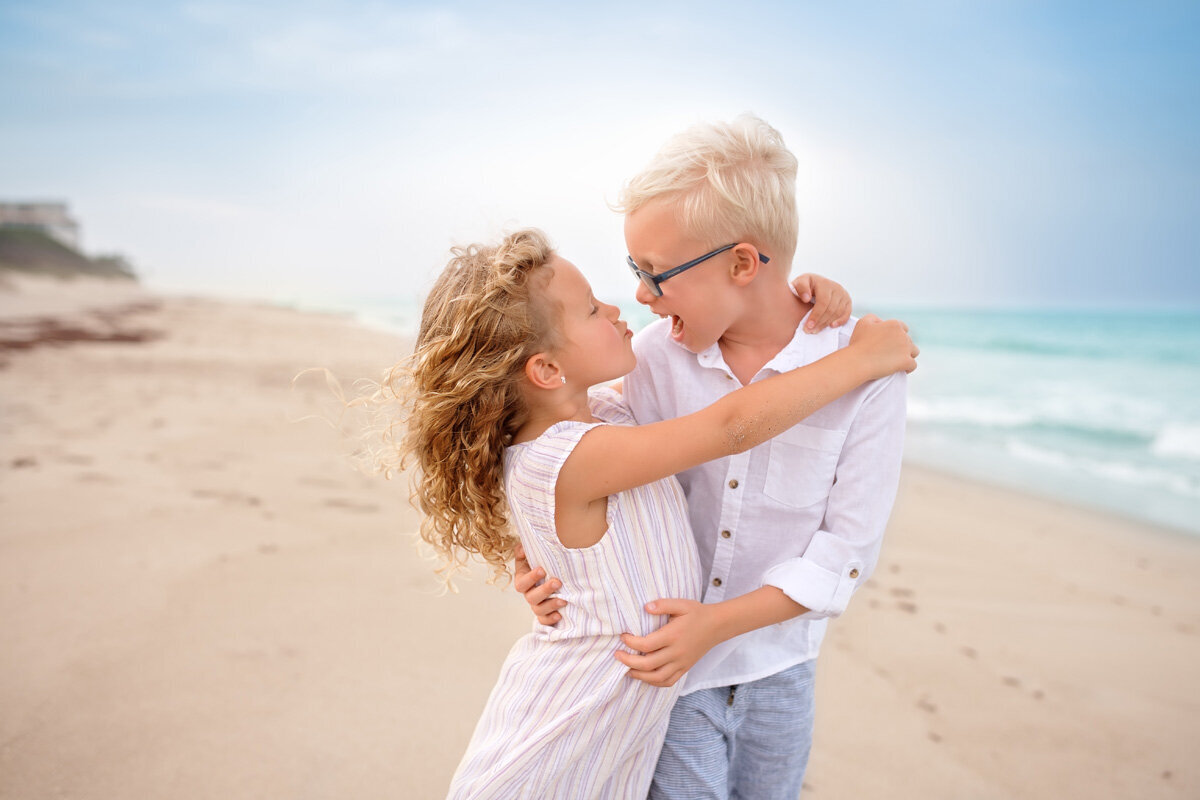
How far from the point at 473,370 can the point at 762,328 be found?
0.68m

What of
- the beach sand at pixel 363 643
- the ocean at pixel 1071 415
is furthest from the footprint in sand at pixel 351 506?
the ocean at pixel 1071 415

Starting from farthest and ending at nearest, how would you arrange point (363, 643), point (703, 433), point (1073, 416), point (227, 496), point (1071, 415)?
point (1071, 415)
point (1073, 416)
point (227, 496)
point (363, 643)
point (703, 433)

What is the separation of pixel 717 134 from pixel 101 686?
289 centimetres

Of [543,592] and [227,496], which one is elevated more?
[543,592]

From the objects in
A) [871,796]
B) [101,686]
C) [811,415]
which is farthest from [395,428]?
[871,796]

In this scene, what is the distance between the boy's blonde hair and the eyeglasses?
18 millimetres

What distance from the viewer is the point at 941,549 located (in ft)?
17.3

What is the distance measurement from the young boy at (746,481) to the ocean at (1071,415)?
0.46 meters

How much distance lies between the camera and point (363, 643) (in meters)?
3.39

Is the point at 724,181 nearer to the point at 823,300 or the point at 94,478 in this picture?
the point at 823,300

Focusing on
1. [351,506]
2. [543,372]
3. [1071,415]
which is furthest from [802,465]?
[1071,415]

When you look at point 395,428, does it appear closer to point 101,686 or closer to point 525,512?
point 525,512

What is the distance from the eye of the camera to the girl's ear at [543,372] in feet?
5.47

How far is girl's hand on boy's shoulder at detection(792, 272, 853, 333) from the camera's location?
180cm
